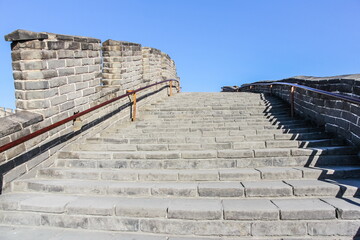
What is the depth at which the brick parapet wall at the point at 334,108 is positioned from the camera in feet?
15.7

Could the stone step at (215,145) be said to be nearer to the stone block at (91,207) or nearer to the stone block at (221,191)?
the stone block at (221,191)

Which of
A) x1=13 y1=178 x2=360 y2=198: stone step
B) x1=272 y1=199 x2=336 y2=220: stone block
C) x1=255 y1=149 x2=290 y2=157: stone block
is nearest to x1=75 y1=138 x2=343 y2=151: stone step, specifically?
x1=255 y1=149 x2=290 y2=157: stone block

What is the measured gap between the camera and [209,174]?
13.7 ft

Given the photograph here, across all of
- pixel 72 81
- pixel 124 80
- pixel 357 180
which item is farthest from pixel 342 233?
pixel 124 80

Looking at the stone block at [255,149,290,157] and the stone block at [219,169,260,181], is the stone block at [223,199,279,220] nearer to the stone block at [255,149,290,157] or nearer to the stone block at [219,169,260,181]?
the stone block at [219,169,260,181]

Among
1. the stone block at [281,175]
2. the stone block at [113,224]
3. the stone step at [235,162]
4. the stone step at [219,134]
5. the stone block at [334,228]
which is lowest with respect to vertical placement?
the stone block at [334,228]

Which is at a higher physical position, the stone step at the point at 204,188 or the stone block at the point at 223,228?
the stone step at the point at 204,188

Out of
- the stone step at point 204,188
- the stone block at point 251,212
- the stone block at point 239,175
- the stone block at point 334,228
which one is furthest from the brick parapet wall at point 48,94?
the stone block at point 334,228

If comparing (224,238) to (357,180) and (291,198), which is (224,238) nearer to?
Result: (291,198)

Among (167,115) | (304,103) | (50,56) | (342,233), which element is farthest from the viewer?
(167,115)

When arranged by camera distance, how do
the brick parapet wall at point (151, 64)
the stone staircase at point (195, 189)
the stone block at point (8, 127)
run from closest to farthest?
the stone staircase at point (195, 189) < the stone block at point (8, 127) < the brick parapet wall at point (151, 64)

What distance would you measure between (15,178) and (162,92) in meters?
7.65

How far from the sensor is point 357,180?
399cm

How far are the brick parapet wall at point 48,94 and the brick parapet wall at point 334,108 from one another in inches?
197
